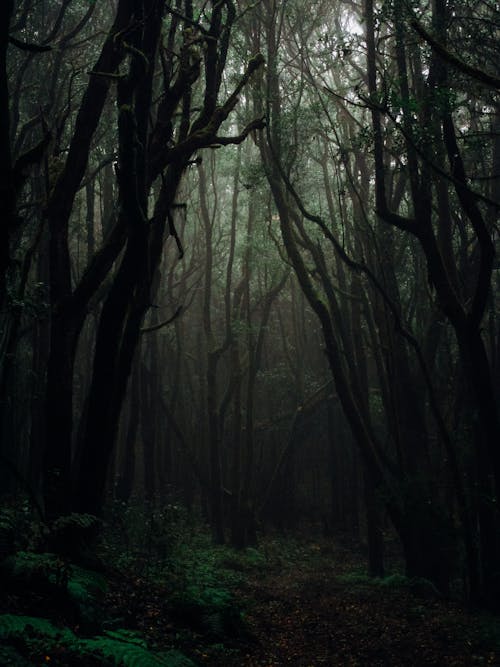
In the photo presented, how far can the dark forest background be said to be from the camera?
7.04 metres

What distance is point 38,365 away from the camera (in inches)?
532

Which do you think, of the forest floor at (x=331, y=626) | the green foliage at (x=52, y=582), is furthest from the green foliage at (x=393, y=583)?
the green foliage at (x=52, y=582)

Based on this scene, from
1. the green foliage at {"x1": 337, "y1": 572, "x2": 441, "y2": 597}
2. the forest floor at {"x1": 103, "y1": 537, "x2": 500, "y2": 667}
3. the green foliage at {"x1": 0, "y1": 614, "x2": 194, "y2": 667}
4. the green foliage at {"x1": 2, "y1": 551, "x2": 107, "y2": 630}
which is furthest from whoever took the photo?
the green foliage at {"x1": 337, "y1": 572, "x2": 441, "y2": 597}

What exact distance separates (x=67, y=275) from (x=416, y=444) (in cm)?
766

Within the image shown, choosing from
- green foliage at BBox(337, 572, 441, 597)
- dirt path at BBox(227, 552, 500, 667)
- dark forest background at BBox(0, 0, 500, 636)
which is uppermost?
dark forest background at BBox(0, 0, 500, 636)

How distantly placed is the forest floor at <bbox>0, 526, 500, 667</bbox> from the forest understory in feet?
0.04

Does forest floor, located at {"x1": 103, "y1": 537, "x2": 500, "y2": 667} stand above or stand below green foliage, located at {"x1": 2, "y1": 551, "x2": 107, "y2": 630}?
below

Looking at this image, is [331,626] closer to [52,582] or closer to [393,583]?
[393,583]

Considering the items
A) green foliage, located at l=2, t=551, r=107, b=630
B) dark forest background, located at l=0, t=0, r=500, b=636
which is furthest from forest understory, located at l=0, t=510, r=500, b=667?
dark forest background, located at l=0, t=0, r=500, b=636

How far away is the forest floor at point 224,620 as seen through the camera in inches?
160

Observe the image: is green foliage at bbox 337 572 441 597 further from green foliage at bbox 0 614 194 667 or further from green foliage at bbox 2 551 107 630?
green foliage at bbox 0 614 194 667

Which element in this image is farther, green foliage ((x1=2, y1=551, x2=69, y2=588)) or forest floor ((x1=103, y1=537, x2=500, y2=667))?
forest floor ((x1=103, y1=537, x2=500, y2=667))

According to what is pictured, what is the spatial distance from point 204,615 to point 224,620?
0.79 feet

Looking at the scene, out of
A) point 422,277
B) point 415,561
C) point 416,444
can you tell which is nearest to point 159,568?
point 415,561
